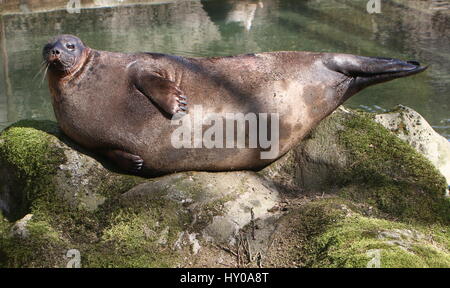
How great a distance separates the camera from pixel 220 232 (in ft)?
15.2

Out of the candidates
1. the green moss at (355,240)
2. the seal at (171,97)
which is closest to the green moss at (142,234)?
the seal at (171,97)

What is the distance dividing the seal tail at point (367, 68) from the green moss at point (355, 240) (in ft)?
4.72

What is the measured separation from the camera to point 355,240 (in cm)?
413

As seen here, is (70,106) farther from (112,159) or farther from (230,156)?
(230,156)

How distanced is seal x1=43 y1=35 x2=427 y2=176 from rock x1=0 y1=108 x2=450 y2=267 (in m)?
0.19

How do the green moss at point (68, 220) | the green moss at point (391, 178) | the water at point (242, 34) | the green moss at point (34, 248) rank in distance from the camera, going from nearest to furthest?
1. the green moss at point (34, 248)
2. the green moss at point (68, 220)
3. the green moss at point (391, 178)
4. the water at point (242, 34)

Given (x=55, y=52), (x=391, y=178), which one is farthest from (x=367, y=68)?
(x=55, y=52)

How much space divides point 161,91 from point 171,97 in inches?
4.2

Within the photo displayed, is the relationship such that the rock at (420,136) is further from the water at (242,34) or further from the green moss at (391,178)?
the water at (242,34)

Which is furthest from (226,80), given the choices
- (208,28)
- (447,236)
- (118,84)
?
(208,28)

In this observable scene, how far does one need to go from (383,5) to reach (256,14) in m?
4.03

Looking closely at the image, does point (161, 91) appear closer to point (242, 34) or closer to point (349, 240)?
point (349, 240)

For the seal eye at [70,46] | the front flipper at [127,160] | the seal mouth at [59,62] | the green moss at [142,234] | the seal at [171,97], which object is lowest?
the green moss at [142,234]

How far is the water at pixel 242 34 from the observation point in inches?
398
